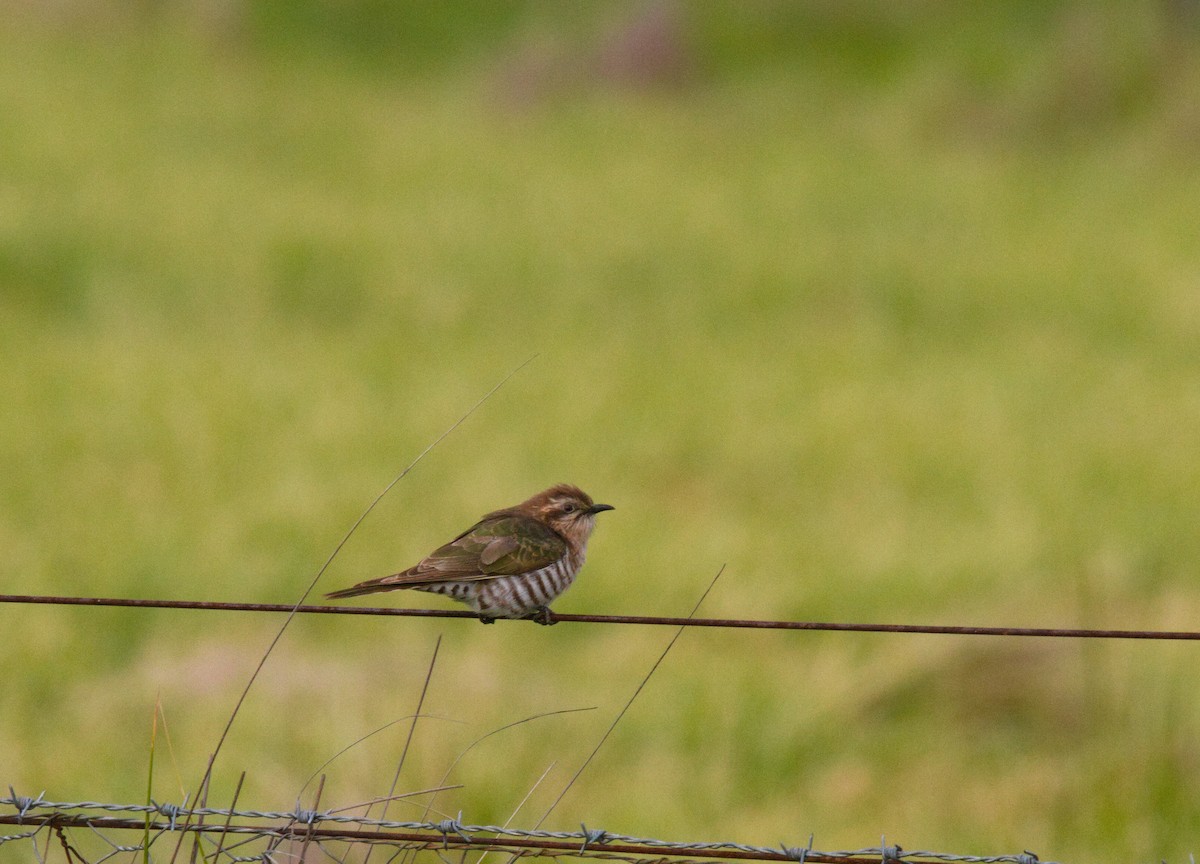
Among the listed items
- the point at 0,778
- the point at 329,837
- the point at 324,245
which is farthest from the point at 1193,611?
the point at 324,245

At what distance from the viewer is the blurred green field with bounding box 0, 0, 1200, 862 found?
10.6 m

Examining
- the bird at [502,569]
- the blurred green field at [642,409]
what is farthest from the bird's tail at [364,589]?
the blurred green field at [642,409]

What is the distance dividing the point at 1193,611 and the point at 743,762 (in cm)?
385

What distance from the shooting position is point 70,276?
76.5 ft

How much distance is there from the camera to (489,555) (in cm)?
670

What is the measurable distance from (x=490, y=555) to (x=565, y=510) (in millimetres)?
648

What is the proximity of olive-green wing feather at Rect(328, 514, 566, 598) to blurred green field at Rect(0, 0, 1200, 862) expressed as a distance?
47.1 inches

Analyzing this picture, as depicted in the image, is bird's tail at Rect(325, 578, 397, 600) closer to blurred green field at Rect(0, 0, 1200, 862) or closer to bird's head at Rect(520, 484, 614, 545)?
blurred green field at Rect(0, 0, 1200, 862)

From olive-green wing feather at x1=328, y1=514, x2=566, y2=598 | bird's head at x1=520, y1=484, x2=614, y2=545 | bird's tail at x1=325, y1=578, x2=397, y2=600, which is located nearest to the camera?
bird's tail at x1=325, y1=578, x2=397, y2=600

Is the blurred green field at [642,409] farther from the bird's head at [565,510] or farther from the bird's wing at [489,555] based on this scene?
the bird's head at [565,510]

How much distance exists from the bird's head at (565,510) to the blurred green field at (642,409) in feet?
5.92

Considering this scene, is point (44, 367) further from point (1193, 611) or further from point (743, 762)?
point (1193, 611)

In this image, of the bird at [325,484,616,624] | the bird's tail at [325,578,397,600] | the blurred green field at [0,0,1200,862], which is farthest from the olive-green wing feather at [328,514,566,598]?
the blurred green field at [0,0,1200,862]

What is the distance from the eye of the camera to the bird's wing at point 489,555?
6.62m
